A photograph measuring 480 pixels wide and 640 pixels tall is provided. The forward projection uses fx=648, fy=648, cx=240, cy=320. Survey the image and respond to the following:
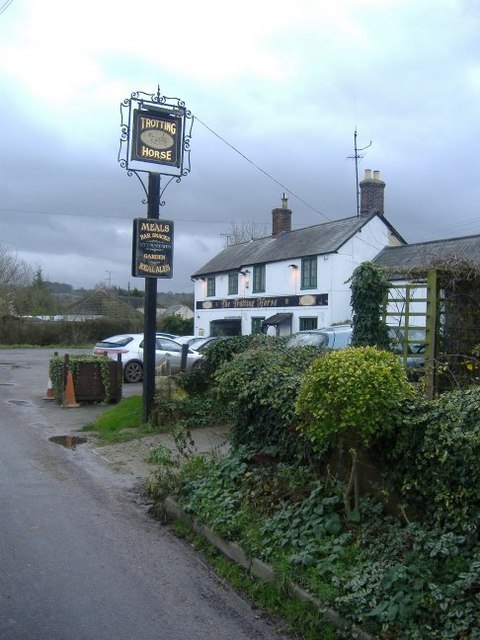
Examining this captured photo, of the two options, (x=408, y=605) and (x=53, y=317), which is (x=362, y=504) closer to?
(x=408, y=605)

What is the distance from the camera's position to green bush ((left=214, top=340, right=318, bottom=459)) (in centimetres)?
636

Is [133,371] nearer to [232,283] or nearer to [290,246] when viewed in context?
[290,246]

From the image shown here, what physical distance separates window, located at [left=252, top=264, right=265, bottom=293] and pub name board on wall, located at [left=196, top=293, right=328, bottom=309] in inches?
21.6

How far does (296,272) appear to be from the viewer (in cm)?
3209

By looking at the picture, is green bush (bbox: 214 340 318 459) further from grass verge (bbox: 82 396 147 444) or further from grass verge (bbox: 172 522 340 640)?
grass verge (bbox: 82 396 147 444)

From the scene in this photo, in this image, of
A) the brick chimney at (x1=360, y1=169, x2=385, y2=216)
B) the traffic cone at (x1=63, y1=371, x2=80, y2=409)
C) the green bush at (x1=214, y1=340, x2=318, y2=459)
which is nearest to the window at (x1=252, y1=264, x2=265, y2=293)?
the brick chimney at (x1=360, y1=169, x2=385, y2=216)

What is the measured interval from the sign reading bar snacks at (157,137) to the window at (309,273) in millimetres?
20015

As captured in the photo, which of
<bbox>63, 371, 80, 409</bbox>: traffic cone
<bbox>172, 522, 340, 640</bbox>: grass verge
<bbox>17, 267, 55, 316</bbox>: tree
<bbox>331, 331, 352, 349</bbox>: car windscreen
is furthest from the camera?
<bbox>17, 267, 55, 316</bbox>: tree

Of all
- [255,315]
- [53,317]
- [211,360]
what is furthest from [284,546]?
[53,317]

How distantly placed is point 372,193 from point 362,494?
27966 millimetres

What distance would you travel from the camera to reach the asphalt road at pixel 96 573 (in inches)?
163

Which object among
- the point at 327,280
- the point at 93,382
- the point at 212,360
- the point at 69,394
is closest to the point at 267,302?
the point at 327,280

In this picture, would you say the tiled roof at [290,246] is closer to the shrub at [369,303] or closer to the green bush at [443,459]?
the shrub at [369,303]

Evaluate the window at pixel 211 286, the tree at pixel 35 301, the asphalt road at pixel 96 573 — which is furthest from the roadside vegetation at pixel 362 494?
the tree at pixel 35 301
